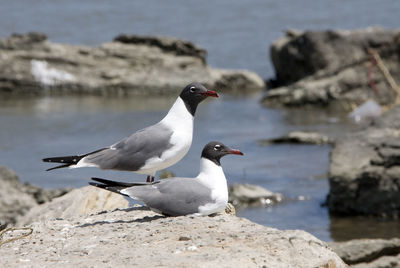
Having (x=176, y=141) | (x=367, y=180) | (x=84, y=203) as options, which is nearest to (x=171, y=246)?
(x=176, y=141)

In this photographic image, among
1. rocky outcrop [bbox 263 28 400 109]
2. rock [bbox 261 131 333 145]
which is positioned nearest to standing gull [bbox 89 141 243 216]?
rock [bbox 261 131 333 145]

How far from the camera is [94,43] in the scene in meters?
22.2

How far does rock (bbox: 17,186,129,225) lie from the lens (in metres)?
7.43

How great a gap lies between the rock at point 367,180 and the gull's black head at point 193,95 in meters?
3.90

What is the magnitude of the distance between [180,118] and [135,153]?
0.45 metres

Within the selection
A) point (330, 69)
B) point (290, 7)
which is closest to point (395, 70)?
point (330, 69)

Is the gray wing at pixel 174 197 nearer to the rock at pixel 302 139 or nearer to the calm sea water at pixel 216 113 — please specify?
the calm sea water at pixel 216 113

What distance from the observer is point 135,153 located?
21.8 ft

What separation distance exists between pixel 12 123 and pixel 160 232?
10355mm

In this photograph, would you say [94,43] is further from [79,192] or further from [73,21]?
[79,192]

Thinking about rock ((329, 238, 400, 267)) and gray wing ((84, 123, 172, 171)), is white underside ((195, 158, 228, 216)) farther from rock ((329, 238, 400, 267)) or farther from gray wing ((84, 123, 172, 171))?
rock ((329, 238, 400, 267))

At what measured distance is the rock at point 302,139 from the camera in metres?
13.8

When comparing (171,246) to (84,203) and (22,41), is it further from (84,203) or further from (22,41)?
(22,41)

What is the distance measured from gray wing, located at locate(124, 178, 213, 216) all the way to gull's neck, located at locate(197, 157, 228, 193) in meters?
0.08
